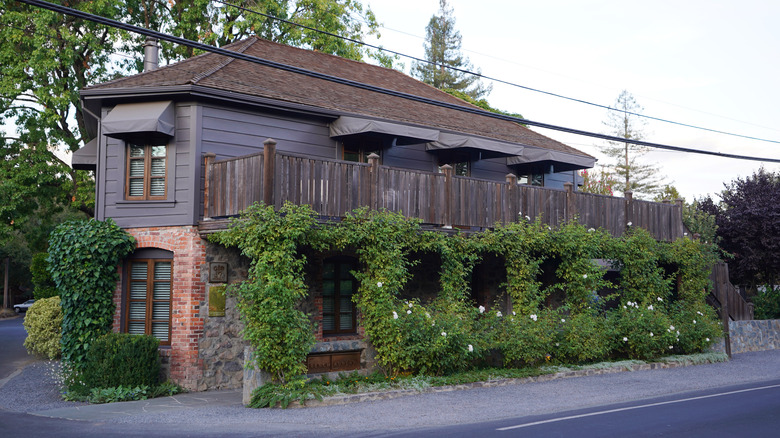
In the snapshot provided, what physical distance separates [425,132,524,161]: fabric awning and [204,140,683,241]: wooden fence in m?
2.21

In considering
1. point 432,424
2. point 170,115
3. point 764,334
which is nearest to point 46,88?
point 170,115

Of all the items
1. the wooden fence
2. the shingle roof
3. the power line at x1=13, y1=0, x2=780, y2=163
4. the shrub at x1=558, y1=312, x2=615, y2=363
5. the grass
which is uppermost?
the shingle roof

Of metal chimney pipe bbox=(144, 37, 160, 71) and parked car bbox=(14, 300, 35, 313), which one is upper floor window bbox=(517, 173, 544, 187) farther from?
parked car bbox=(14, 300, 35, 313)

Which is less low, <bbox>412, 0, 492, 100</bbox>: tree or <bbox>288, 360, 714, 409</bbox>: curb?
<bbox>412, 0, 492, 100</bbox>: tree

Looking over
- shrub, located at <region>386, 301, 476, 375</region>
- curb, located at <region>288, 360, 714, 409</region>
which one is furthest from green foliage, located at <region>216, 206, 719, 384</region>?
curb, located at <region>288, 360, 714, 409</region>

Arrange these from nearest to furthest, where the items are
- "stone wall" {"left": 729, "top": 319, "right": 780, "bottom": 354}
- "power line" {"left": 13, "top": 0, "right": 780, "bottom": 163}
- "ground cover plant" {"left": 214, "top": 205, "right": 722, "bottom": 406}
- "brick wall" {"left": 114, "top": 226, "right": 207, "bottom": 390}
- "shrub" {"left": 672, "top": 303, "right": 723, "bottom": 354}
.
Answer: "power line" {"left": 13, "top": 0, "right": 780, "bottom": 163}, "ground cover plant" {"left": 214, "top": 205, "right": 722, "bottom": 406}, "brick wall" {"left": 114, "top": 226, "right": 207, "bottom": 390}, "shrub" {"left": 672, "top": 303, "right": 723, "bottom": 354}, "stone wall" {"left": 729, "top": 319, "right": 780, "bottom": 354}

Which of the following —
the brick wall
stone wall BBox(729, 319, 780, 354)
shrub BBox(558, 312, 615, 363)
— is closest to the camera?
the brick wall

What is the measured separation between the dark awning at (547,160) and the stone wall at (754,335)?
6917 millimetres

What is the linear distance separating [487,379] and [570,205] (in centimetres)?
577

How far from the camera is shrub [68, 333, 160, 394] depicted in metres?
13.6

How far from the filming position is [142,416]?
11.3 meters

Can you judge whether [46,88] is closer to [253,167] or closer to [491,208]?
[253,167]


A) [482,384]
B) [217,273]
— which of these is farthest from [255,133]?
[482,384]

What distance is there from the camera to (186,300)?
14.4 metres
